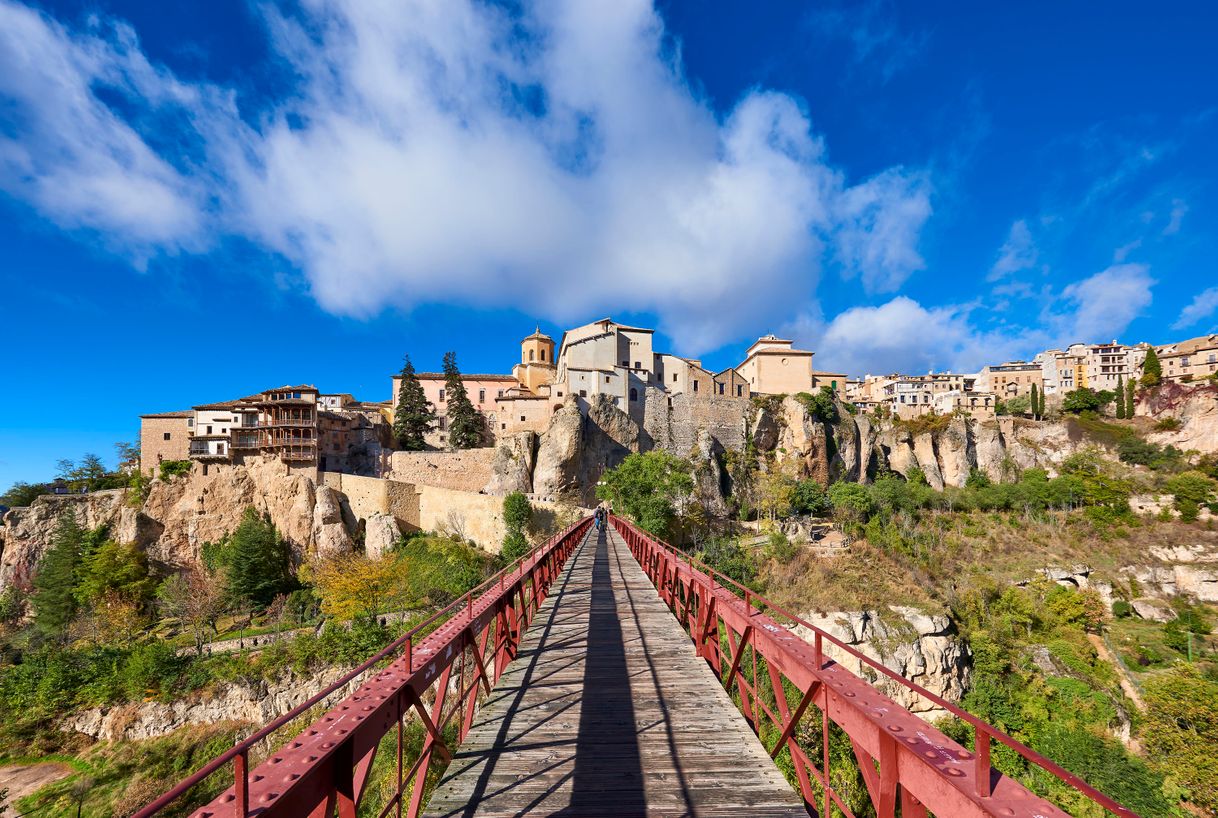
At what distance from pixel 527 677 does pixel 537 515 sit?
2471cm

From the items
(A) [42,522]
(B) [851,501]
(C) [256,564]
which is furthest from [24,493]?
(B) [851,501]

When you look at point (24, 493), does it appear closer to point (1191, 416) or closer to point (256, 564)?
point (256, 564)

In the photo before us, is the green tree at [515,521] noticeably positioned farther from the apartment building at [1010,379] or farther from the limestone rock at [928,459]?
the apartment building at [1010,379]

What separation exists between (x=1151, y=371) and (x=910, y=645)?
58.8 m

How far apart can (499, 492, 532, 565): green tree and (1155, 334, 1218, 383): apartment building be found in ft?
236

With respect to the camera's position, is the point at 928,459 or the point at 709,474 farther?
the point at 928,459

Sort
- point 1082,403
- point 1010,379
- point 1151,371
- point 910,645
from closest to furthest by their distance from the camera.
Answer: point 910,645, point 1082,403, point 1151,371, point 1010,379

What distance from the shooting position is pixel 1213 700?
17172 millimetres

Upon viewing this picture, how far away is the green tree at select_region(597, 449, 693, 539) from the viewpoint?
27141 millimetres

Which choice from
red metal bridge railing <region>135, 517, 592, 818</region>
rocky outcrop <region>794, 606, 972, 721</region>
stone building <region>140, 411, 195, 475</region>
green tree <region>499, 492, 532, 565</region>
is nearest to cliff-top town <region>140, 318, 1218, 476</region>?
stone building <region>140, 411, 195, 475</region>

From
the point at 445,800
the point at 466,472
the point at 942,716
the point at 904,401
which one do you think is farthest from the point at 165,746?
the point at 904,401

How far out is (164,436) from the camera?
122 ft

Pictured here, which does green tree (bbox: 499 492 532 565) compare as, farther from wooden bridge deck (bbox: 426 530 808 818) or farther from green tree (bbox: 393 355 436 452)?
wooden bridge deck (bbox: 426 530 808 818)

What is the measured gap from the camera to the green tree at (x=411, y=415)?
42.4 metres
